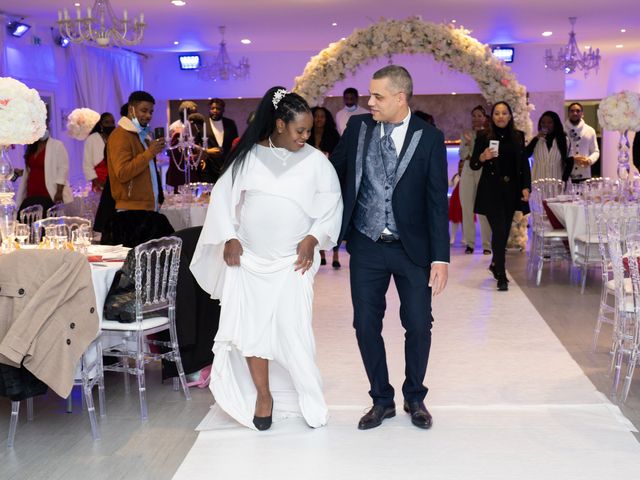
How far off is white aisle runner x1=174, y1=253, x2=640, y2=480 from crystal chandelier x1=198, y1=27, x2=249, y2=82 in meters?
9.94

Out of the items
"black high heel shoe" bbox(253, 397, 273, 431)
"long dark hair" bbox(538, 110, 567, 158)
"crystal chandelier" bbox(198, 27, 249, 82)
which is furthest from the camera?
"crystal chandelier" bbox(198, 27, 249, 82)

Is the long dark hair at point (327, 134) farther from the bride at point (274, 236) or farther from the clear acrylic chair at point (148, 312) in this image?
the bride at point (274, 236)

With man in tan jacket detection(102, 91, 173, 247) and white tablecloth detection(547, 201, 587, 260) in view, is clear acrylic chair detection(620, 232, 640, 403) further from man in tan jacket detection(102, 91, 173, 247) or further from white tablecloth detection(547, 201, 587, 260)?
white tablecloth detection(547, 201, 587, 260)

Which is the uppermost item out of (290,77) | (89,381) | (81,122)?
(290,77)

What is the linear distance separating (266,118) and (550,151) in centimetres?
798

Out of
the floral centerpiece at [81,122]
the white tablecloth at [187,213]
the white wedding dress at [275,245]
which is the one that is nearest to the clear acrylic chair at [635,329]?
the white wedding dress at [275,245]

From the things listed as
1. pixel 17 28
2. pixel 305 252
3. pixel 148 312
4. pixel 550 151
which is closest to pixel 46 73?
pixel 17 28

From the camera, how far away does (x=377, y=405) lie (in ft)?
14.9

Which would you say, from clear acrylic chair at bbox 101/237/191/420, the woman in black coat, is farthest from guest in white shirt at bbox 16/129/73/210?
clear acrylic chair at bbox 101/237/191/420

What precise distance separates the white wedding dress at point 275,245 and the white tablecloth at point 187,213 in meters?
4.38

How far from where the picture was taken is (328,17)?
527 inches

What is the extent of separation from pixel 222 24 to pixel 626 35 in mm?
7720

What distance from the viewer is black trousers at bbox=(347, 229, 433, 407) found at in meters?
4.29

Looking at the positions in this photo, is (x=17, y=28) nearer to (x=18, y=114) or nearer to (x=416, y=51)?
(x=416, y=51)
